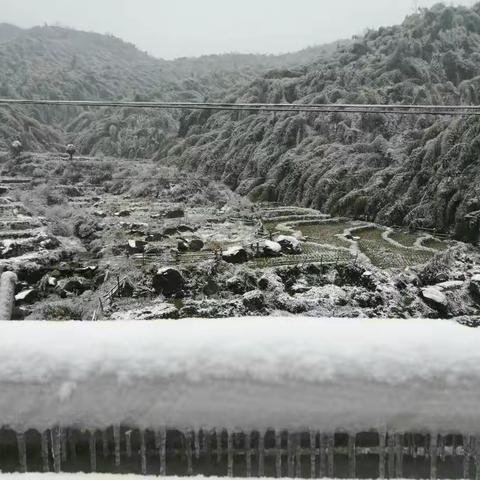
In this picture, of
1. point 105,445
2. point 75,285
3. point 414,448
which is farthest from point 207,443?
point 75,285

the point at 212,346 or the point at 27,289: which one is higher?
the point at 212,346

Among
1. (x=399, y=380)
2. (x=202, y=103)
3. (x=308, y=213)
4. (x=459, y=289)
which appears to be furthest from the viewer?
(x=202, y=103)

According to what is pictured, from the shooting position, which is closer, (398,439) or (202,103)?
(398,439)

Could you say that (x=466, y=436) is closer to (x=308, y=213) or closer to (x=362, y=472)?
(x=362, y=472)

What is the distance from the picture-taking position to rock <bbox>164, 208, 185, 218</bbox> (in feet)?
9.02

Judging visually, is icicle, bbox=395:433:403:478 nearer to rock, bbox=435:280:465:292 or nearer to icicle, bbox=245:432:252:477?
icicle, bbox=245:432:252:477

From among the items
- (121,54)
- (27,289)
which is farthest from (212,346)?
(121,54)

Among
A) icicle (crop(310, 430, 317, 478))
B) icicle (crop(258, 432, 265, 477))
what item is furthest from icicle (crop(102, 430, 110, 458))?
icicle (crop(310, 430, 317, 478))

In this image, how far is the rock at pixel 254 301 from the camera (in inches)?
95.2

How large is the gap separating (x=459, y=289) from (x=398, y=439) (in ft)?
4.50

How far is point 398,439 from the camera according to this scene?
121cm

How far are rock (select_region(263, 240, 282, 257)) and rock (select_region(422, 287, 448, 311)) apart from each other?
67 centimetres

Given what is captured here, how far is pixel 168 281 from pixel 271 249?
0.51 meters

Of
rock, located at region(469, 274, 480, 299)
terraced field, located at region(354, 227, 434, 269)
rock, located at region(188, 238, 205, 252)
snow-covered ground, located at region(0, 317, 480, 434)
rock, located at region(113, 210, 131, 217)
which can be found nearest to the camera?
snow-covered ground, located at region(0, 317, 480, 434)
